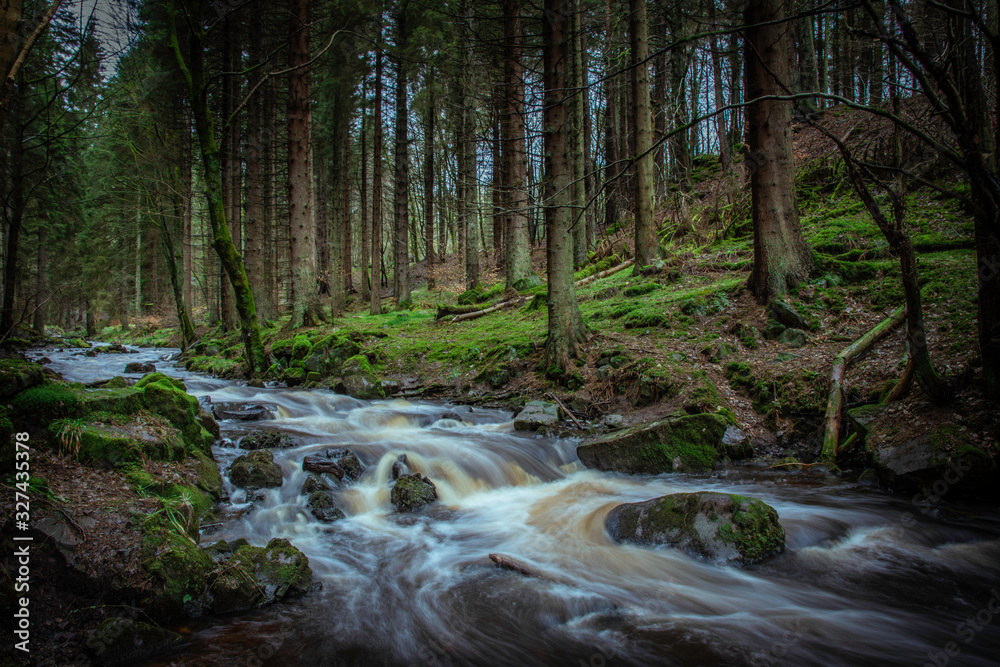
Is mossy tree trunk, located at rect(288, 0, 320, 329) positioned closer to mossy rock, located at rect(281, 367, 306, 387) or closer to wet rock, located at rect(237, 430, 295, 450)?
mossy rock, located at rect(281, 367, 306, 387)

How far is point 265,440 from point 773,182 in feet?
29.0

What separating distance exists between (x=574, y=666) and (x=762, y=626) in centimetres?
151

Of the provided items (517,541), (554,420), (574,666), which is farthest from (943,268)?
(574,666)

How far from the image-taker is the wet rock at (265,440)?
6711 mm

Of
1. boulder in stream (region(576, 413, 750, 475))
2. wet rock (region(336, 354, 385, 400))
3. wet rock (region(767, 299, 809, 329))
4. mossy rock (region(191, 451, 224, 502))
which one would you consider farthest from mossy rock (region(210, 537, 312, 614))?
wet rock (region(767, 299, 809, 329))

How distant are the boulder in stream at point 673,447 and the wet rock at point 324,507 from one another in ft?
11.1

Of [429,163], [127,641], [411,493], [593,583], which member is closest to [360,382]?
[411,493]

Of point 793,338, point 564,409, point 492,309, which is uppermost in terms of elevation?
point 492,309

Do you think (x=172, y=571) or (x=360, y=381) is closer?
(x=172, y=571)

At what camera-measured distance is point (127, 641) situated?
9.41 ft

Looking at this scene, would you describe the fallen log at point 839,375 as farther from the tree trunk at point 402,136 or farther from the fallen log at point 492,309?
the tree trunk at point 402,136

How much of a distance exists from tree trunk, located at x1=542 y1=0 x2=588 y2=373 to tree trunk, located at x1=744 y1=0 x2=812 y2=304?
310cm

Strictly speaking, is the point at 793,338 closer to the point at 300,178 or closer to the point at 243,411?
the point at 243,411

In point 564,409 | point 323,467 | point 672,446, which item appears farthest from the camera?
point 564,409
